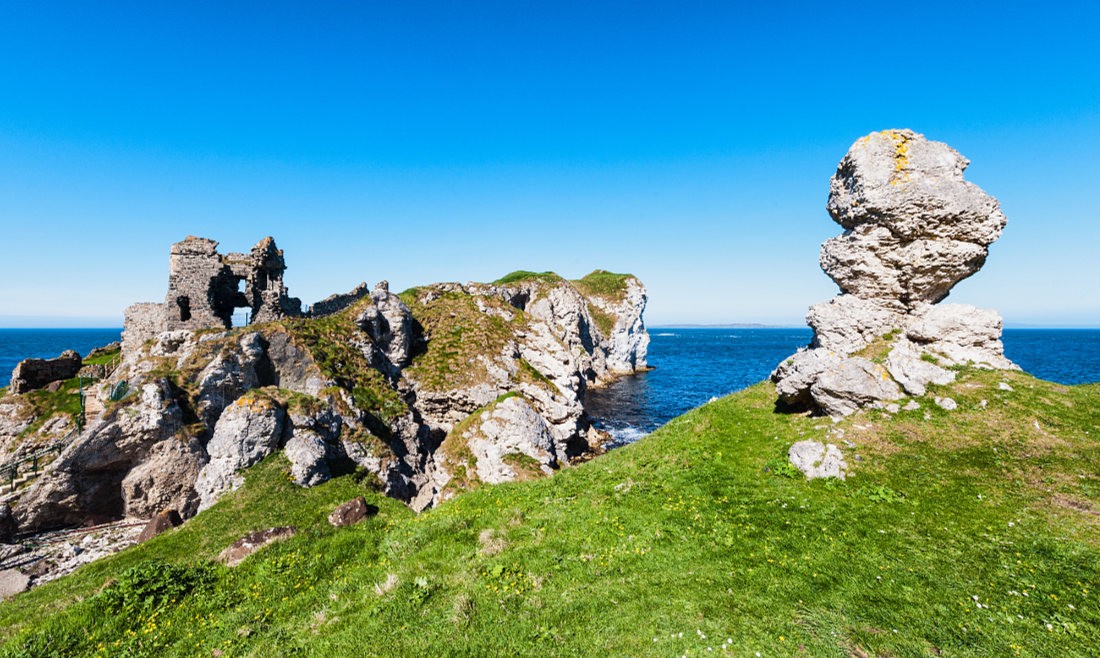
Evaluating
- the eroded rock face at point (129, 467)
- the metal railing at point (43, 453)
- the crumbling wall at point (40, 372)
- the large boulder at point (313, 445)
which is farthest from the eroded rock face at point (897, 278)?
the crumbling wall at point (40, 372)

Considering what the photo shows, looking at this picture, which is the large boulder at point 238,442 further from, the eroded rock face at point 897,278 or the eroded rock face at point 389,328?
the eroded rock face at point 897,278

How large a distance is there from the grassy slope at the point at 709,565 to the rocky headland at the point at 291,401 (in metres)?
6.21

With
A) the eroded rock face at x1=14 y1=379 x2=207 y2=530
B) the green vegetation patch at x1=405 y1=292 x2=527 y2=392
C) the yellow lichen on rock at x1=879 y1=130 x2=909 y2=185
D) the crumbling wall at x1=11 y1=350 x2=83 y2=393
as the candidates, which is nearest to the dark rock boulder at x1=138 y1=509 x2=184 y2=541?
the eroded rock face at x1=14 y1=379 x2=207 y2=530

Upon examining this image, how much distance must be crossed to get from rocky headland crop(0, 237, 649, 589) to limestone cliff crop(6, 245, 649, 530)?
10 cm

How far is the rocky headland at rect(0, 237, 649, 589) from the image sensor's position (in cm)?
2023

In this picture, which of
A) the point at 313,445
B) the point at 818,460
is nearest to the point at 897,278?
the point at 818,460

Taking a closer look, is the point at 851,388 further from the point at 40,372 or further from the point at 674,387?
the point at 674,387

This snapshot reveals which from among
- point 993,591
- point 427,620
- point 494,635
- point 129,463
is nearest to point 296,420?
point 129,463

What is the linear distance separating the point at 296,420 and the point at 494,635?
1970cm

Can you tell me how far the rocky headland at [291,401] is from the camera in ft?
66.4

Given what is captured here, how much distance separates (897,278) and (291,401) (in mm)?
35588

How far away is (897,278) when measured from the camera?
915 inches

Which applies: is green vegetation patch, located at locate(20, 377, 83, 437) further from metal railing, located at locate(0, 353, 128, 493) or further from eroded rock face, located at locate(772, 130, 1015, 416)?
eroded rock face, located at locate(772, 130, 1015, 416)

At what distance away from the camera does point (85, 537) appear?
18297mm
